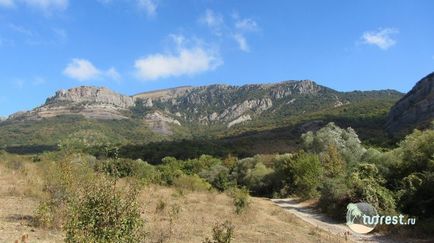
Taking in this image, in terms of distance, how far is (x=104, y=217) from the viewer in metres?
8.37

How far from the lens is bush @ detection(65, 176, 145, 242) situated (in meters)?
8.06

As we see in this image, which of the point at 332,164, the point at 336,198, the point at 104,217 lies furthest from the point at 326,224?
the point at 104,217

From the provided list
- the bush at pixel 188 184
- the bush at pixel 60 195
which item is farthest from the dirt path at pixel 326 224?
the bush at pixel 60 195

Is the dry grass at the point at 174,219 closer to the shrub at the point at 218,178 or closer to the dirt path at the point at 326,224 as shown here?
the dirt path at the point at 326,224

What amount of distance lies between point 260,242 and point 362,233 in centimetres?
687

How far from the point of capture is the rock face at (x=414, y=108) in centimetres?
10394

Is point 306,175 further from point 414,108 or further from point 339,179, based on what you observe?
point 414,108

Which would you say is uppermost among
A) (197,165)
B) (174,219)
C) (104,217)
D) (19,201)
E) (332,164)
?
(197,165)

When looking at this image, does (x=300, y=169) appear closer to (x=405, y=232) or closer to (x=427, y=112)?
(x=405, y=232)

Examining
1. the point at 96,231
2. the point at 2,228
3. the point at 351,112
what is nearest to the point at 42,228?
the point at 2,228

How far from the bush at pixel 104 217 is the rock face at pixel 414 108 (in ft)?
329

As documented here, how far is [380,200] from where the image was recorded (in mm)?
21625

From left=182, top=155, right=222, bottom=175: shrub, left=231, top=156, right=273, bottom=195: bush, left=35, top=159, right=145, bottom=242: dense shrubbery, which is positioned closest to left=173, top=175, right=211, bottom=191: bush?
left=231, top=156, right=273, bottom=195: bush

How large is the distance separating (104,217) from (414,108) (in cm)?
11342
